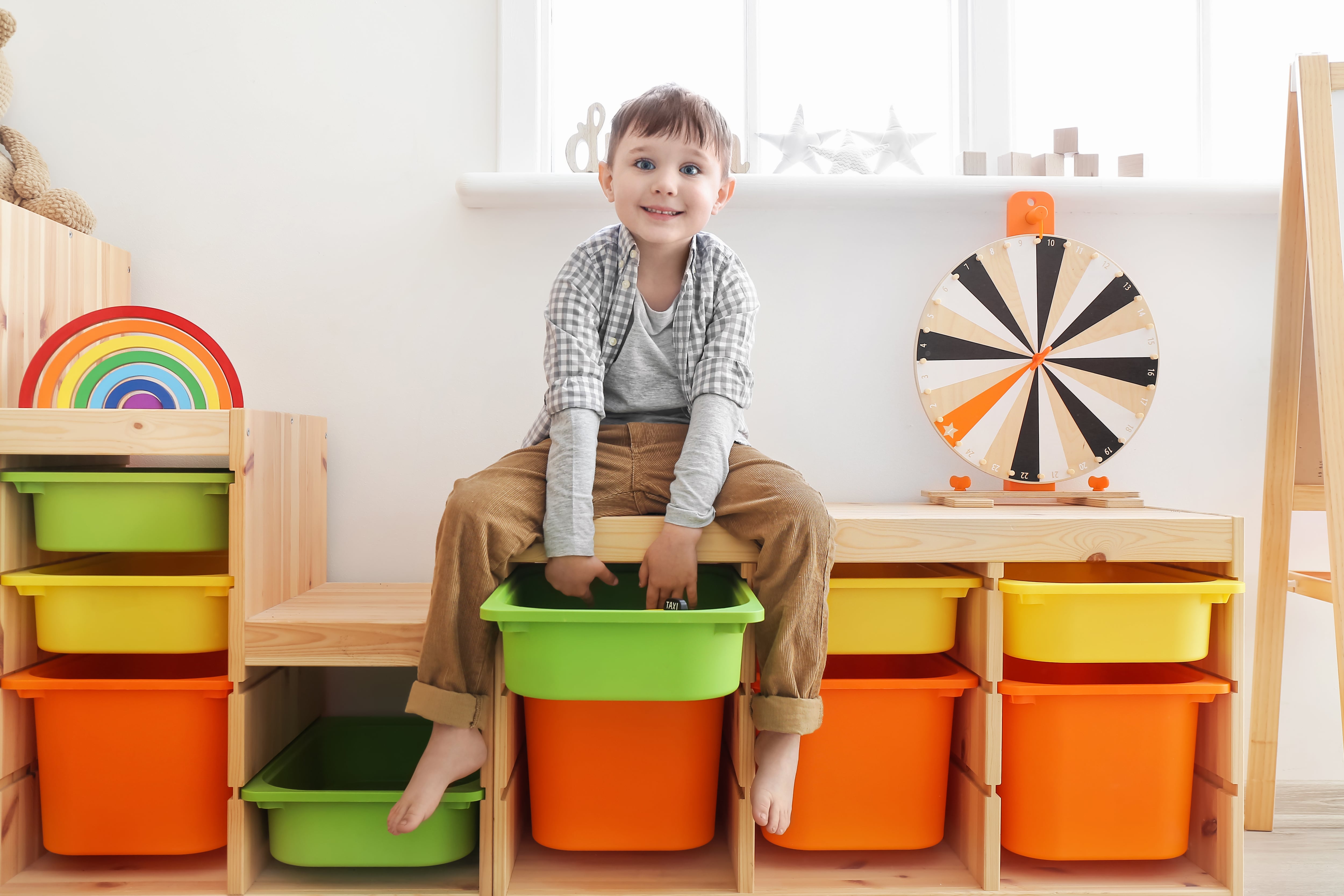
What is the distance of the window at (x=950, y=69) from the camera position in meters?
1.51

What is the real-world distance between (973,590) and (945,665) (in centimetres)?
12

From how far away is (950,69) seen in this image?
5.01ft

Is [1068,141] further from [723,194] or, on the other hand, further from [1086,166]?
[723,194]

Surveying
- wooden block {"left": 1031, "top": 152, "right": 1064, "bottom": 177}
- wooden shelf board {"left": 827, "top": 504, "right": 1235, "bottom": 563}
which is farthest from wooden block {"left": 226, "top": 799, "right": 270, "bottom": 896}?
wooden block {"left": 1031, "top": 152, "right": 1064, "bottom": 177}

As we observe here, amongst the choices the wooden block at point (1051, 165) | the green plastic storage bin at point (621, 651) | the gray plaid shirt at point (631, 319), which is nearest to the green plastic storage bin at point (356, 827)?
the green plastic storage bin at point (621, 651)

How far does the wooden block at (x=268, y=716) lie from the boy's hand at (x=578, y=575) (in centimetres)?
43

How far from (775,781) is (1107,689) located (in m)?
0.44

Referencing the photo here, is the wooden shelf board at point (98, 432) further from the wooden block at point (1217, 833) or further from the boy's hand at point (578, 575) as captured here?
the wooden block at point (1217, 833)

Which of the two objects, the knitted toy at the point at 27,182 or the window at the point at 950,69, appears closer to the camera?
the knitted toy at the point at 27,182

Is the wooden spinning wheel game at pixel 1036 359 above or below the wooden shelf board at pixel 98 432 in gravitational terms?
above

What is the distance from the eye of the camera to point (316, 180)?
1421 mm

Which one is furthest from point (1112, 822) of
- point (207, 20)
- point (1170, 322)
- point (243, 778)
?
point (207, 20)

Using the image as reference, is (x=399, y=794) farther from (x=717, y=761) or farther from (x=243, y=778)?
(x=717, y=761)

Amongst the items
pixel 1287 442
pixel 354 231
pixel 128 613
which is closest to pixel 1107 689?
pixel 1287 442
